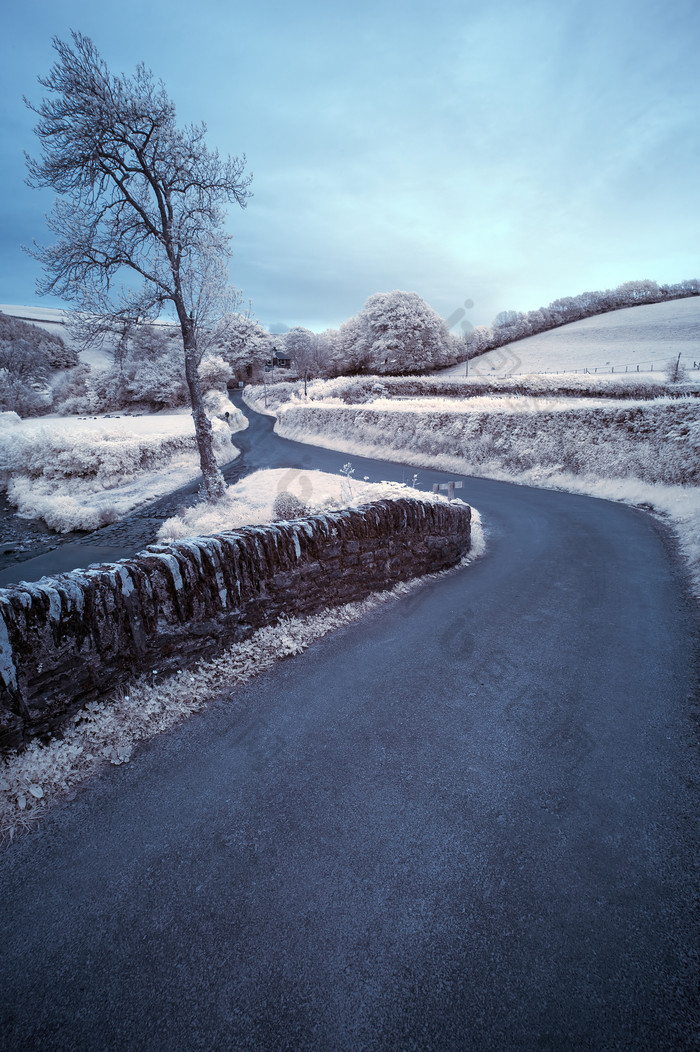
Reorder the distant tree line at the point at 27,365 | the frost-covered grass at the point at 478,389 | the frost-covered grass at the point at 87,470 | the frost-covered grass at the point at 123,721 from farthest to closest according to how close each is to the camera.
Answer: the distant tree line at the point at 27,365 < the frost-covered grass at the point at 478,389 < the frost-covered grass at the point at 87,470 < the frost-covered grass at the point at 123,721

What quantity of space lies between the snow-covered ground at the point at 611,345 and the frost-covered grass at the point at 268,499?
107 feet

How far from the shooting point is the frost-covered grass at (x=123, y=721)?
2.62 m

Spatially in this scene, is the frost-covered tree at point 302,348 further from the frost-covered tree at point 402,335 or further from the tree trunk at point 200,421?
the tree trunk at point 200,421

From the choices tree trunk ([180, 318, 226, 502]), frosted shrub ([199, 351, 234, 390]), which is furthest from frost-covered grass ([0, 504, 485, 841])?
frosted shrub ([199, 351, 234, 390])

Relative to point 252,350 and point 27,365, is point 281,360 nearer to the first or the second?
point 252,350

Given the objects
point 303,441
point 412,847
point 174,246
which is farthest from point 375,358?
point 412,847

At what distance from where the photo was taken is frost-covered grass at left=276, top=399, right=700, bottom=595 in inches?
543

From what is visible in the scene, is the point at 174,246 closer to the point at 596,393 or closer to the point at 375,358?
the point at 596,393

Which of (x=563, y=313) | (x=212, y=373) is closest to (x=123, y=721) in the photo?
(x=212, y=373)

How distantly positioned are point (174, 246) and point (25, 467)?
11218 millimetres

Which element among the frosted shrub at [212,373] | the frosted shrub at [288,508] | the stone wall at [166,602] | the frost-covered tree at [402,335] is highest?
the frost-covered tree at [402,335]

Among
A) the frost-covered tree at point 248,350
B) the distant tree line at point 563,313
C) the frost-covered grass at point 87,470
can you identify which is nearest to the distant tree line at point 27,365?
the frost-covered grass at point 87,470

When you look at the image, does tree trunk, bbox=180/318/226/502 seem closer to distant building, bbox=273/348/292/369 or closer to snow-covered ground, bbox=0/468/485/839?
snow-covered ground, bbox=0/468/485/839

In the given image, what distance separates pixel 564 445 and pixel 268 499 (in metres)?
12.9
